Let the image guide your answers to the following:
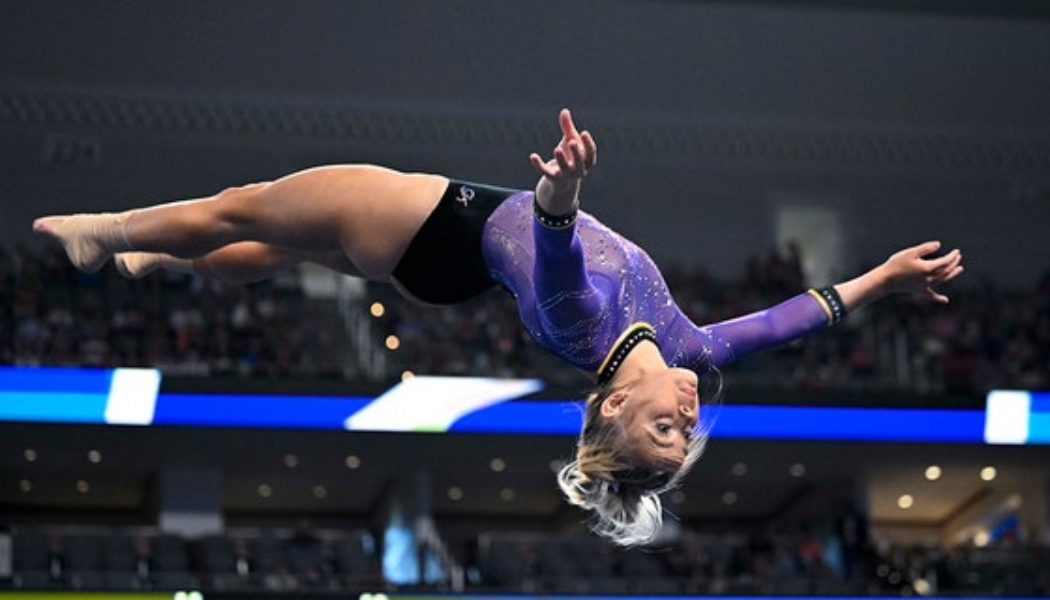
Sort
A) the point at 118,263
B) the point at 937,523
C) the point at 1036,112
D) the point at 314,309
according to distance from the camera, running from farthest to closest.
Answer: the point at 937,523 → the point at 1036,112 → the point at 314,309 → the point at 118,263

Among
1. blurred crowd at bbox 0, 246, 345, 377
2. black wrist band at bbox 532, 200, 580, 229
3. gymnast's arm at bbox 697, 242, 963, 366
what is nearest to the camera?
black wrist band at bbox 532, 200, 580, 229

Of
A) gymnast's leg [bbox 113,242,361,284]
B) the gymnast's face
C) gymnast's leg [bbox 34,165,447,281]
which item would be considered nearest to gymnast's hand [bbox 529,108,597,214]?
the gymnast's face

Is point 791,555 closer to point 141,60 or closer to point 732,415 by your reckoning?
point 732,415

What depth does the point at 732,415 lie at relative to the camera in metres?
14.7

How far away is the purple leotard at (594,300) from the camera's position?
4328mm

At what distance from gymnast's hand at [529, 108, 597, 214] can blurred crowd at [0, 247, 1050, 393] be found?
9.54m

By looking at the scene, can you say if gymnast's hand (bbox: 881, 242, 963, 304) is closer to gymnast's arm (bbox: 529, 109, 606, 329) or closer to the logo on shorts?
gymnast's arm (bbox: 529, 109, 606, 329)

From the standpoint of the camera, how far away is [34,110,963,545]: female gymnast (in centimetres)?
444

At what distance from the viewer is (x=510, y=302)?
1511 cm

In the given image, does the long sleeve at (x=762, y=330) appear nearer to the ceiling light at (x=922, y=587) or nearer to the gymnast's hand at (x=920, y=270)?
the gymnast's hand at (x=920, y=270)

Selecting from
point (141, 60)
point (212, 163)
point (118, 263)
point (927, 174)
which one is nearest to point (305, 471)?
point (212, 163)

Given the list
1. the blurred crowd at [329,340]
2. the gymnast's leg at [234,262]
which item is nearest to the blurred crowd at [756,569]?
the blurred crowd at [329,340]

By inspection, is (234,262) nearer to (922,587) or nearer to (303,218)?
(303,218)

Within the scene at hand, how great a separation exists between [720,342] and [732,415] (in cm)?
1003
